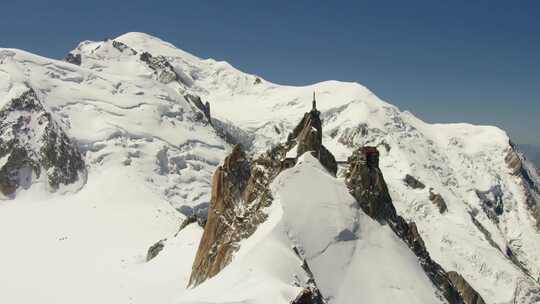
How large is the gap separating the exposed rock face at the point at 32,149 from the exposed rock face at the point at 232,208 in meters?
53.0

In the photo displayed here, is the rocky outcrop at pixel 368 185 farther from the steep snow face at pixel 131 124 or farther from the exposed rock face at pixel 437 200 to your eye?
the exposed rock face at pixel 437 200

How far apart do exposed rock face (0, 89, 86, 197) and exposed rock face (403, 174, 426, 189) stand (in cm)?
9621

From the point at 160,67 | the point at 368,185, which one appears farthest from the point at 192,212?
the point at 160,67

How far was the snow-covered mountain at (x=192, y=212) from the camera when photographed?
4069 centimetres

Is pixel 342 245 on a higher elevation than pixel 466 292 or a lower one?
higher

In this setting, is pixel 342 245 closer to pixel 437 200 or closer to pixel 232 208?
pixel 232 208

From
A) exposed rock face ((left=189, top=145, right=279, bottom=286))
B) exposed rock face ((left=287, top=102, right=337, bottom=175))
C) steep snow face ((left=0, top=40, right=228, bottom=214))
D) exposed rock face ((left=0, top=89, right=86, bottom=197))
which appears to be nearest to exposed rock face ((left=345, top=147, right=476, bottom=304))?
exposed rock face ((left=287, top=102, right=337, bottom=175))

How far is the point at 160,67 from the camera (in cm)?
17925

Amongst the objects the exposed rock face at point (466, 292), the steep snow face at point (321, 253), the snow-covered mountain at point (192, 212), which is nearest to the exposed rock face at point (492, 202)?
the snow-covered mountain at point (192, 212)

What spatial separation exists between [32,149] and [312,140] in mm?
63690

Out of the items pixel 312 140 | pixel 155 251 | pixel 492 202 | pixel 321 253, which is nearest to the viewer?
pixel 321 253

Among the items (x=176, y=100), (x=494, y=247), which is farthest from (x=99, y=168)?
(x=494, y=247)

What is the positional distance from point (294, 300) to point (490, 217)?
171206 mm

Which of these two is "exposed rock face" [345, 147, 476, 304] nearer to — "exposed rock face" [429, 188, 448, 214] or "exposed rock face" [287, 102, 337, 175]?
"exposed rock face" [287, 102, 337, 175]
